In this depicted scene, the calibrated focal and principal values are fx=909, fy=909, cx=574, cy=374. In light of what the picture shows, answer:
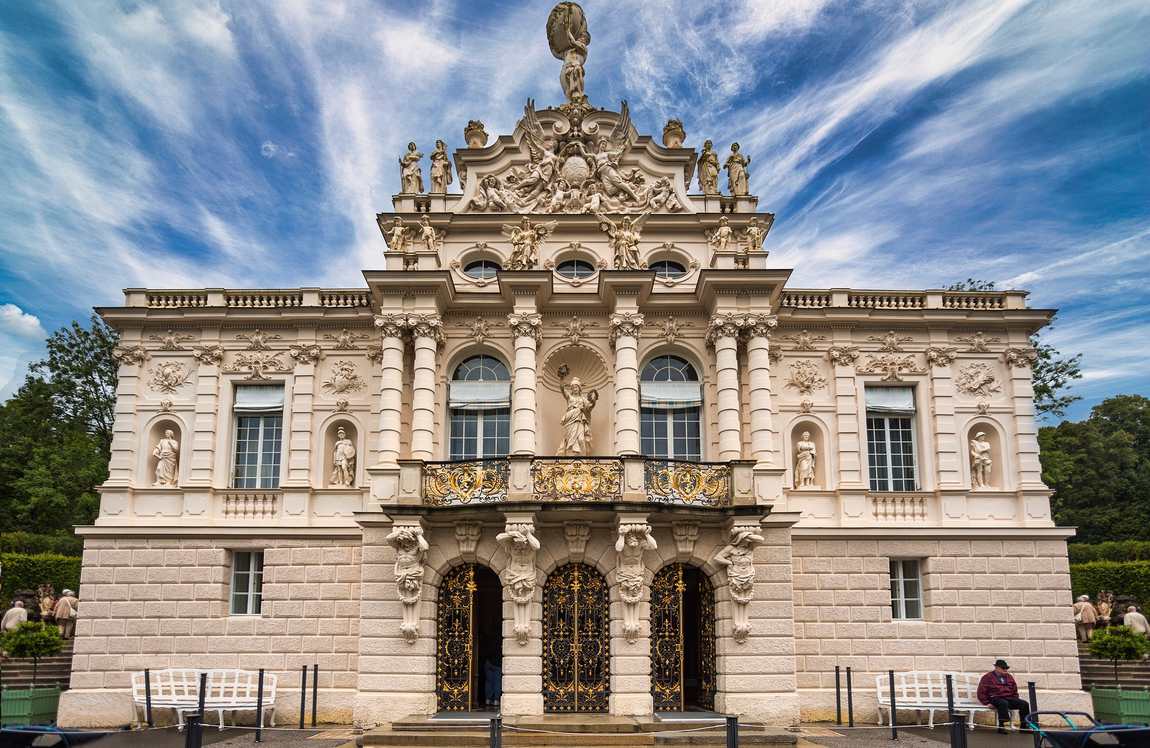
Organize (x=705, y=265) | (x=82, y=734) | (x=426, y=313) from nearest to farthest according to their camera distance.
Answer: (x=82, y=734) → (x=426, y=313) → (x=705, y=265)

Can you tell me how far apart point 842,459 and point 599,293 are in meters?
7.80

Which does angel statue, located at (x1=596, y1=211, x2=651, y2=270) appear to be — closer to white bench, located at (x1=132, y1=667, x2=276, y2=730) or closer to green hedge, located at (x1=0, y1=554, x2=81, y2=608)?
white bench, located at (x1=132, y1=667, x2=276, y2=730)

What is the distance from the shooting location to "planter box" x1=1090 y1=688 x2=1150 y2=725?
21828 mm

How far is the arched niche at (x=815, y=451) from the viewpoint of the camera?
78.4ft

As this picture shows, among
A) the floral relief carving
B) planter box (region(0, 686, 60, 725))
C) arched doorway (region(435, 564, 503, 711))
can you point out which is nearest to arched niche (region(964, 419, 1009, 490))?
the floral relief carving

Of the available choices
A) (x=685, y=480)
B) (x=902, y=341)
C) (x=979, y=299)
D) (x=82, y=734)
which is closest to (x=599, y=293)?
(x=685, y=480)

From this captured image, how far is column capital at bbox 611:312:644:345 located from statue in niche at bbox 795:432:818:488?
5405 millimetres

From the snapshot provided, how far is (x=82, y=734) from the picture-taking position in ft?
35.8

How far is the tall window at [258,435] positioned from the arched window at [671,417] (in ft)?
32.4

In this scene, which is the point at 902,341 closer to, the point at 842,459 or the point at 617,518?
the point at 842,459

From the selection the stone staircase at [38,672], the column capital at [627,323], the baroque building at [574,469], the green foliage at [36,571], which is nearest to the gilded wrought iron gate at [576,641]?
the baroque building at [574,469]

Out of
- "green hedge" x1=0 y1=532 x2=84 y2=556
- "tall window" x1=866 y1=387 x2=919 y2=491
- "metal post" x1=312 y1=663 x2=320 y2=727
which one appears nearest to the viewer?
"metal post" x1=312 y1=663 x2=320 y2=727

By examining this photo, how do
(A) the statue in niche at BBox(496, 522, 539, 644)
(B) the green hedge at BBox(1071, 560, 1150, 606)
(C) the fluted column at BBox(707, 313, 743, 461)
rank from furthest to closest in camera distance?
(B) the green hedge at BBox(1071, 560, 1150, 606) < (C) the fluted column at BBox(707, 313, 743, 461) < (A) the statue in niche at BBox(496, 522, 539, 644)

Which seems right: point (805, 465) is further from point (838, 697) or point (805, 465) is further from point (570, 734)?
point (570, 734)
